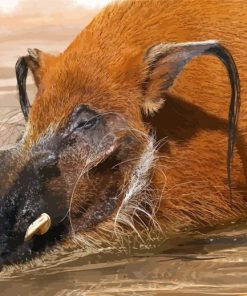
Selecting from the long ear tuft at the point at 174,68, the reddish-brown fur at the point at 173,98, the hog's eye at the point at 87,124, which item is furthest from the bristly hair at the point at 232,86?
the hog's eye at the point at 87,124

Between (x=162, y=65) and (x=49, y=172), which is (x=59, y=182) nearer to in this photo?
(x=49, y=172)

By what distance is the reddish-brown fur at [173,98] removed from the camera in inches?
127

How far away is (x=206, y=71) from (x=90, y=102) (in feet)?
1.28

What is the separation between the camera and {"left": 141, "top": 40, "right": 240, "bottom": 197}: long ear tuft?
3.11 m

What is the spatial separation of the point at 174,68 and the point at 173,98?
Result: 0.13 meters

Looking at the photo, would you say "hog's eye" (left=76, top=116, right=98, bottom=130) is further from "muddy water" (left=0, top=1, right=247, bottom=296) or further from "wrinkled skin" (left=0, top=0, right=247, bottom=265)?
"muddy water" (left=0, top=1, right=247, bottom=296)

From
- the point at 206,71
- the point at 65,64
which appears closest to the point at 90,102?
the point at 65,64

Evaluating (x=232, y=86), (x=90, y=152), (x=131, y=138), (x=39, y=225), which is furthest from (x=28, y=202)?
(x=232, y=86)

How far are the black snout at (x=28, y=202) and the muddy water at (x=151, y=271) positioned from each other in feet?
0.37

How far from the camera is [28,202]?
3111 millimetres

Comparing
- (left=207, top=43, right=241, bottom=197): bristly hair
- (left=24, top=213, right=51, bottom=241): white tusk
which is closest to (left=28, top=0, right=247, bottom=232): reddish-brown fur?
(left=207, top=43, right=241, bottom=197): bristly hair

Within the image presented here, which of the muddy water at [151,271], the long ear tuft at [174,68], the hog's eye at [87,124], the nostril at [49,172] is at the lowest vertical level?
the muddy water at [151,271]

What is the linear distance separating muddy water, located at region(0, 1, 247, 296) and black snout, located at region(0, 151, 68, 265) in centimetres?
11

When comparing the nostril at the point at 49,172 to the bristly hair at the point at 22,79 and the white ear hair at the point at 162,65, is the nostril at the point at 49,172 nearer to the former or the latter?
the white ear hair at the point at 162,65
